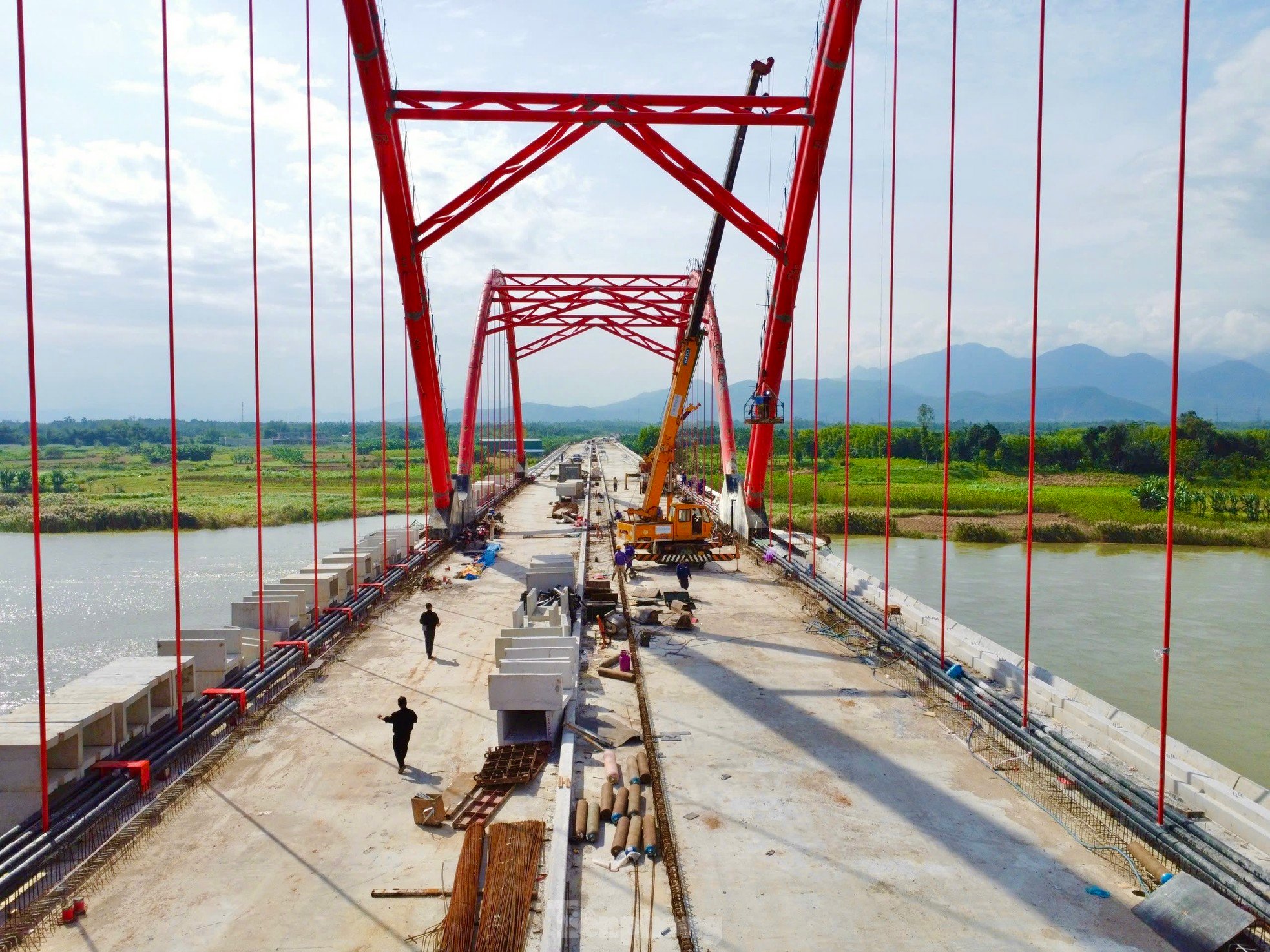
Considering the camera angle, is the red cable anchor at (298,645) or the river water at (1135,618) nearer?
the red cable anchor at (298,645)

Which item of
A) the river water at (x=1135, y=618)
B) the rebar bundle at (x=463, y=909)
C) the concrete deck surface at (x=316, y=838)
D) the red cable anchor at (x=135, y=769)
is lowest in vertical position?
the river water at (x=1135, y=618)

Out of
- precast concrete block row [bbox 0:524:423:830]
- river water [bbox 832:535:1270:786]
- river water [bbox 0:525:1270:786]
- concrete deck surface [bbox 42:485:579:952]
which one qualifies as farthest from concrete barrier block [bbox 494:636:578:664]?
river water [bbox 832:535:1270:786]

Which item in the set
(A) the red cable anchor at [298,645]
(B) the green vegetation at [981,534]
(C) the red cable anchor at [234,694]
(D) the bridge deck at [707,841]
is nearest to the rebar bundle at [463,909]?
(D) the bridge deck at [707,841]

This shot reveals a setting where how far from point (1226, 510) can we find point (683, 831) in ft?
133

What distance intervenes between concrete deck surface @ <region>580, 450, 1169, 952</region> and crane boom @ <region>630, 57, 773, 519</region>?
1002cm

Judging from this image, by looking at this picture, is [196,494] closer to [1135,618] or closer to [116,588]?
[116,588]

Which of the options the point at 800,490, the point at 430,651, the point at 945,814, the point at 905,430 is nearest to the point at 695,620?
the point at 430,651

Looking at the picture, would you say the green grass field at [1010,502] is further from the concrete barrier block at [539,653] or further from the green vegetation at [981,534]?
the concrete barrier block at [539,653]

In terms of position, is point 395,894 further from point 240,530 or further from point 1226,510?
point 1226,510

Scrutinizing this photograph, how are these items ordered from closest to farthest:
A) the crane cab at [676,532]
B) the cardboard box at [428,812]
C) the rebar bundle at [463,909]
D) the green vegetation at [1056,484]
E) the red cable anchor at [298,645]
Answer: the rebar bundle at [463,909]
the cardboard box at [428,812]
the red cable anchor at [298,645]
the crane cab at [676,532]
the green vegetation at [1056,484]

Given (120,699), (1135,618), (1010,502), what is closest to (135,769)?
(120,699)

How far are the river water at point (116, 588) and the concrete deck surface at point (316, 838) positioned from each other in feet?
14.1

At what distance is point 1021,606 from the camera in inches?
835

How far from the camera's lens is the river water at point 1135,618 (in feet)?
42.5
